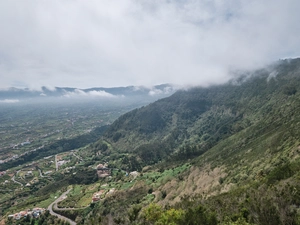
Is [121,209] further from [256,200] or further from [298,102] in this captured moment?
[298,102]

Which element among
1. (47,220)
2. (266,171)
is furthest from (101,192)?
(266,171)

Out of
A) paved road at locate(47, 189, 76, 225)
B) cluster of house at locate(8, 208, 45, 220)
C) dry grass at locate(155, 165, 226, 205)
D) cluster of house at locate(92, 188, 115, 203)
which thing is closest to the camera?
dry grass at locate(155, 165, 226, 205)

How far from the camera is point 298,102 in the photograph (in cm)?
16488

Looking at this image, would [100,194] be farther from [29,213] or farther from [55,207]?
[29,213]

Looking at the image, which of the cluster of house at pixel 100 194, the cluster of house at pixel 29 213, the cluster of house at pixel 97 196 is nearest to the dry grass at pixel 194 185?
the cluster of house at pixel 100 194

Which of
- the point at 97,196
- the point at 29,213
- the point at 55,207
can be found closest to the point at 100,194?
the point at 97,196

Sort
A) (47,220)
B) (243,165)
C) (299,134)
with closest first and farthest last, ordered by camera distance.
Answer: (299,134), (243,165), (47,220)

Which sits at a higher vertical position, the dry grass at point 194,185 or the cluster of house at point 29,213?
the dry grass at point 194,185

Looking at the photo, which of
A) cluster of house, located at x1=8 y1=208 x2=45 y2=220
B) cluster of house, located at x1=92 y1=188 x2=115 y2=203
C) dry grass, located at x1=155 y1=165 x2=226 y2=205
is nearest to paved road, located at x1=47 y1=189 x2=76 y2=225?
cluster of house, located at x1=8 y1=208 x2=45 y2=220

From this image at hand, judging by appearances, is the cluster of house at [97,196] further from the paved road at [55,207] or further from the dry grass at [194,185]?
the dry grass at [194,185]

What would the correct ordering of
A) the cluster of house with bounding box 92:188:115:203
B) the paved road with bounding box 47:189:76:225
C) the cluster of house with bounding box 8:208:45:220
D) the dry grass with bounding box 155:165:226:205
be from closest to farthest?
the dry grass with bounding box 155:165:226:205, the paved road with bounding box 47:189:76:225, the cluster of house with bounding box 8:208:45:220, the cluster of house with bounding box 92:188:115:203

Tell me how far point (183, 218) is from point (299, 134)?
75.2 m

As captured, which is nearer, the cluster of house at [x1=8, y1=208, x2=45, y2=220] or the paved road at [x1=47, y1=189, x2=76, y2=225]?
the paved road at [x1=47, y1=189, x2=76, y2=225]

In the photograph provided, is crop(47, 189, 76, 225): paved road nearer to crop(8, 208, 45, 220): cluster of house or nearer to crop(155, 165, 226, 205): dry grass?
crop(8, 208, 45, 220): cluster of house
